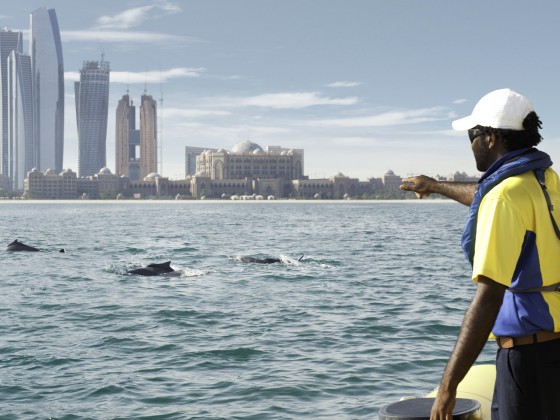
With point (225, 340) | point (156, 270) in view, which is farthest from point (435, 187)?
point (156, 270)

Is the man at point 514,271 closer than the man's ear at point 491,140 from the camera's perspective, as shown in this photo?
Yes

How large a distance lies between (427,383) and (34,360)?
741 centimetres

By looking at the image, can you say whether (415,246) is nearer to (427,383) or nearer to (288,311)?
(288,311)

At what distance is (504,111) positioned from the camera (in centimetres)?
439

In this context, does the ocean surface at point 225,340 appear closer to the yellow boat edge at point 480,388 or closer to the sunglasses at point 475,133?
the yellow boat edge at point 480,388

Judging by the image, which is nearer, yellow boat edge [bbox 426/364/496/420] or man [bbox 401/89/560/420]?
man [bbox 401/89/560/420]

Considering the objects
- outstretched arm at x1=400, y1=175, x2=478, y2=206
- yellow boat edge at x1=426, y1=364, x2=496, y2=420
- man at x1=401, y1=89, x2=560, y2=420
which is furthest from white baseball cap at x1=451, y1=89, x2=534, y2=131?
yellow boat edge at x1=426, y1=364, x2=496, y2=420

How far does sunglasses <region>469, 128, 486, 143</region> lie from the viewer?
14.8ft

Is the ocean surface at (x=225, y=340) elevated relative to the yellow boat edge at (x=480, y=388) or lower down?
lower down

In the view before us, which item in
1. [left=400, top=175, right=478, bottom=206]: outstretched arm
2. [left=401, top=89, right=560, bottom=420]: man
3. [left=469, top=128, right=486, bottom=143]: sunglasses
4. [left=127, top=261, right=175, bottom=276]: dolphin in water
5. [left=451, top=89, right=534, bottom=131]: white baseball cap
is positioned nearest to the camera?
[left=401, top=89, right=560, bottom=420]: man

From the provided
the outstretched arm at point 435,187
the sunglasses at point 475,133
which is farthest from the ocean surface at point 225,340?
the sunglasses at point 475,133

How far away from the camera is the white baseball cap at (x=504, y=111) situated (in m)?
4.39

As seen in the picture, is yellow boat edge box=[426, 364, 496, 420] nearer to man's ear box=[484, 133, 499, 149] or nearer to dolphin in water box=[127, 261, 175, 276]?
man's ear box=[484, 133, 499, 149]

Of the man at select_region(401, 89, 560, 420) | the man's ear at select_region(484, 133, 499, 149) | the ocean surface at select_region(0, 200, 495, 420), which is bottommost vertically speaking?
the ocean surface at select_region(0, 200, 495, 420)
